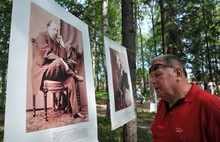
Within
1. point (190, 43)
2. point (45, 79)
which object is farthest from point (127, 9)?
point (190, 43)

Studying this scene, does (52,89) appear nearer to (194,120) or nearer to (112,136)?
(194,120)

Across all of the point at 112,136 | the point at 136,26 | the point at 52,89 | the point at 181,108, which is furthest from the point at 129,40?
the point at 136,26

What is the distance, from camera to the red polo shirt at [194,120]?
6.31 feet

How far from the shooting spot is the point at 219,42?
98.9ft

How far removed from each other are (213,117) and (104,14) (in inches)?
360

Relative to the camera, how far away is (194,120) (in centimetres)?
201

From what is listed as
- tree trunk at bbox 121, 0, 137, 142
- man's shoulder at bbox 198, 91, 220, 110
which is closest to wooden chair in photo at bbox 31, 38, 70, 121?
man's shoulder at bbox 198, 91, 220, 110

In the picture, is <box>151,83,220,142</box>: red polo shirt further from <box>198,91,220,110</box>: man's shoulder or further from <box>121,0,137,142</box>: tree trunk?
<box>121,0,137,142</box>: tree trunk

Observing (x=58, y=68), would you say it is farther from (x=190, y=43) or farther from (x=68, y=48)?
(x=190, y=43)

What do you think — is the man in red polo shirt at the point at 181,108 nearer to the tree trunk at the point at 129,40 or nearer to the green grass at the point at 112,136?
the tree trunk at the point at 129,40

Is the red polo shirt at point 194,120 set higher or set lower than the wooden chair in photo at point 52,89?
lower

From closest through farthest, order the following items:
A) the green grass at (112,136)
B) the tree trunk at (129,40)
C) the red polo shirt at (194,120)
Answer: the red polo shirt at (194,120)
the tree trunk at (129,40)
the green grass at (112,136)

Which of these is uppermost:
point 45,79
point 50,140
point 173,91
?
point 45,79

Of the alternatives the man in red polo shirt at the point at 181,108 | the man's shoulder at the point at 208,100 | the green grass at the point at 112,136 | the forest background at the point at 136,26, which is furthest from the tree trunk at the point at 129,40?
the man's shoulder at the point at 208,100
